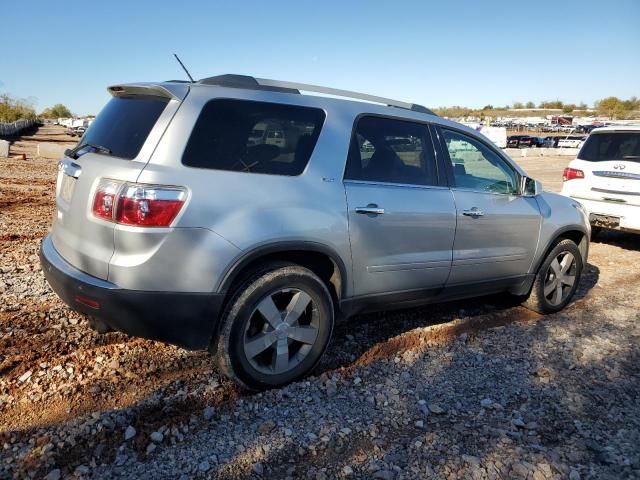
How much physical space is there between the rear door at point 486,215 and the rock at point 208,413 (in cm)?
207

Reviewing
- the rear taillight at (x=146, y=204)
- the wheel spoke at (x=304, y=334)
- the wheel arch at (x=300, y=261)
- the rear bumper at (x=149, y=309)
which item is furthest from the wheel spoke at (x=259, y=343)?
the rear taillight at (x=146, y=204)

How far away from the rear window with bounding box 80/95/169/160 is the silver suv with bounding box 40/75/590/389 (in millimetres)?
13

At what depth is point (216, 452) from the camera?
8.59ft

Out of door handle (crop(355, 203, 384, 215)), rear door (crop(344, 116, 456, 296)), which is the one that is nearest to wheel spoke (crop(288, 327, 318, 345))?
rear door (crop(344, 116, 456, 296))

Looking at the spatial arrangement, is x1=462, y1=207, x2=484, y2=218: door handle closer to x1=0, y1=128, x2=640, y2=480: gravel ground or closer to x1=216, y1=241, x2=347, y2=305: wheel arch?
x1=0, y1=128, x2=640, y2=480: gravel ground

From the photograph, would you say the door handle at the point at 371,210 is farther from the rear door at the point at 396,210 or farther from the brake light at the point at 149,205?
the brake light at the point at 149,205

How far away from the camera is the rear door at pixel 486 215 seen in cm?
398

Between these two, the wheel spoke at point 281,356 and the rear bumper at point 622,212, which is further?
the rear bumper at point 622,212

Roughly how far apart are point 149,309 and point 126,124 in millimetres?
1155

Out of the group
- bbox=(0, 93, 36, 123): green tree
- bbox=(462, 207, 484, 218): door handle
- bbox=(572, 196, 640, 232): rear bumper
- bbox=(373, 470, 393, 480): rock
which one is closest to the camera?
bbox=(373, 470, 393, 480): rock

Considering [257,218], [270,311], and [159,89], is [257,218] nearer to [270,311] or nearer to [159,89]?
[270,311]

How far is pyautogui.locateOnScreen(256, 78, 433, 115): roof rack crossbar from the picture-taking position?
3334 millimetres

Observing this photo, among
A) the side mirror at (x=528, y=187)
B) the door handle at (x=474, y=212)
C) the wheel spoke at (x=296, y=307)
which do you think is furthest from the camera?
the side mirror at (x=528, y=187)

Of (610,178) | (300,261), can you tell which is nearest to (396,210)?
(300,261)
